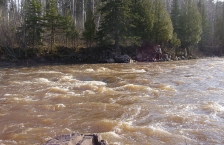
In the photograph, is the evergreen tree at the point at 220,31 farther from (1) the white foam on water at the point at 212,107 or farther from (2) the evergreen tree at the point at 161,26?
(1) the white foam on water at the point at 212,107

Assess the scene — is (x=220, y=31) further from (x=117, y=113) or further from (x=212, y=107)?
(x=117, y=113)

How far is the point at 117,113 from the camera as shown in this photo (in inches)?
360

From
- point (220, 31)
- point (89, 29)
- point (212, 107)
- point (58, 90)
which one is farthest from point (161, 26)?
point (212, 107)

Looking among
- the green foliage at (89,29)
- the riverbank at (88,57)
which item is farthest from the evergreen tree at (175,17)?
the green foliage at (89,29)

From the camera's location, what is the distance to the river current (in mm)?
7160

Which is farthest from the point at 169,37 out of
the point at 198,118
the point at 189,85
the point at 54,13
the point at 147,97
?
the point at 198,118

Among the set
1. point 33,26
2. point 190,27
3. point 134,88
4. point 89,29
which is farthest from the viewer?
point 190,27

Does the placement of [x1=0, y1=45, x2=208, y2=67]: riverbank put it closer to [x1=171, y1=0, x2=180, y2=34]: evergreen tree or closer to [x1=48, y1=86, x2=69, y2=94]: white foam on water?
[x1=171, y1=0, x2=180, y2=34]: evergreen tree

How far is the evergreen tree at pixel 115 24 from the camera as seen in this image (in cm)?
2977

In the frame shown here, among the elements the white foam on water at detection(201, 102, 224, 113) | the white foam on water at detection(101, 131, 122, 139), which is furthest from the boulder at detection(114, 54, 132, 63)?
the white foam on water at detection(101, 131, 122, 139)

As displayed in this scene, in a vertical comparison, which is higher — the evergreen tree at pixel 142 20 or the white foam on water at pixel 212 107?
the evergreen tree at pixel 142 20

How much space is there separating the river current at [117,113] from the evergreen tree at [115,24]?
16.3 metres

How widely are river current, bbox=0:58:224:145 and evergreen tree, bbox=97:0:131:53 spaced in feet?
53.5

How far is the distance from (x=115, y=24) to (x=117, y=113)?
21.8 metres
